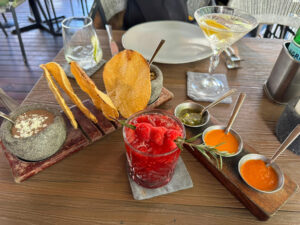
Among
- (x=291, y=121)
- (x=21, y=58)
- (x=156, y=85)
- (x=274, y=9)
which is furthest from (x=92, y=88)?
(x=21, y=58)

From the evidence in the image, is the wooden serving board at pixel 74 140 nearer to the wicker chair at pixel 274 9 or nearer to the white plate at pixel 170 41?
the white plate at pixel 170 41

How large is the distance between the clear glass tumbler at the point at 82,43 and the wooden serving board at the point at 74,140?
0.73ft

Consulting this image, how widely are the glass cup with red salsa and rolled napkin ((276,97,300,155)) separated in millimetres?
314

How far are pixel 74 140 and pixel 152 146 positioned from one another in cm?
24

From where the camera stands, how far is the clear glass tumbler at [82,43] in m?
0.78

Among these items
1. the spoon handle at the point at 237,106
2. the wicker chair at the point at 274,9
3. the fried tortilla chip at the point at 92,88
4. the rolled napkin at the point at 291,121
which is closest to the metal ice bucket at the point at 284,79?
the rolled napkin at the point at 291,121

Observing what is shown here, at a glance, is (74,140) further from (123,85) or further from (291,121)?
(291,121)

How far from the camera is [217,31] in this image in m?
0.66

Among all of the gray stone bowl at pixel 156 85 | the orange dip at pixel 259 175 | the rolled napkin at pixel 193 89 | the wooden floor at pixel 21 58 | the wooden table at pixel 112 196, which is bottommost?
the wooden floor at pixel 21 58

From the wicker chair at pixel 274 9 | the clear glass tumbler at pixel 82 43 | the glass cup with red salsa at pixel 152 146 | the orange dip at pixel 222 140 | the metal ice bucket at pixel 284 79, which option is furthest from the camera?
the wicker chair at pixel 274 9

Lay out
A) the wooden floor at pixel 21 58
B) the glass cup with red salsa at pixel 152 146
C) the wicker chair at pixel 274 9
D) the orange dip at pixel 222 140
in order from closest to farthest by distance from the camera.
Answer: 1. the glass cup with red salsa at pixel 152 146
2. the orange dip at pixel 222 140
3. the wicker chair at pixel 274 9
4. the wooden floor at pixel 21 58

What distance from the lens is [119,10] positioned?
1383mm

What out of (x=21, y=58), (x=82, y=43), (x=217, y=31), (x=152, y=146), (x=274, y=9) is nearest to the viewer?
(x=152, y=146)

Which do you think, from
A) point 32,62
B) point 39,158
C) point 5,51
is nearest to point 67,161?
point 39,158
